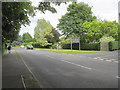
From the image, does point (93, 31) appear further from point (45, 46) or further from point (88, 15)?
point (45, 46)

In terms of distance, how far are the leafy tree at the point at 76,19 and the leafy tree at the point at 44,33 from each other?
46.5 feet

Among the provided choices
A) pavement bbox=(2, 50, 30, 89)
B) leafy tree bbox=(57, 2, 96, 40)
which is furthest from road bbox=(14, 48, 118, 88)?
leafy tree bbox=(57, 2, 96, 40)

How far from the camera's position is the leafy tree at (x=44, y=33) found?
60.6m

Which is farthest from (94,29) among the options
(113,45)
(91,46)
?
(113,45)

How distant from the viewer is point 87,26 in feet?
133

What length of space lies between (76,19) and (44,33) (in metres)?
19.3

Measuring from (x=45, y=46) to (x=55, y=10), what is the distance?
183 feet

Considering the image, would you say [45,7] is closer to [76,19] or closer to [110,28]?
[110,28]

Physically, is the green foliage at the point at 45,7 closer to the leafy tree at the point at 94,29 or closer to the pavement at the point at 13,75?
the pavement at the point at 13,75

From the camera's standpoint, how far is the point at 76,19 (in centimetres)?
4659

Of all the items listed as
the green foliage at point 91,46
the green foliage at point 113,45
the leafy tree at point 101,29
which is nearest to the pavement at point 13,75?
the green foliage at point 113,45

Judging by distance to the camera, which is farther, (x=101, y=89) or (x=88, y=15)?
(x=88, y=15)

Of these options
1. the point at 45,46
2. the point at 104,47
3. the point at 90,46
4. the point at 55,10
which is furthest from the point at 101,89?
the point at 45,46

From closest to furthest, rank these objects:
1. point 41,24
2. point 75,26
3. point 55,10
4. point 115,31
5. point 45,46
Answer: point 55,10, point 115,31, point 75,26, point 41,24, point 45,46
